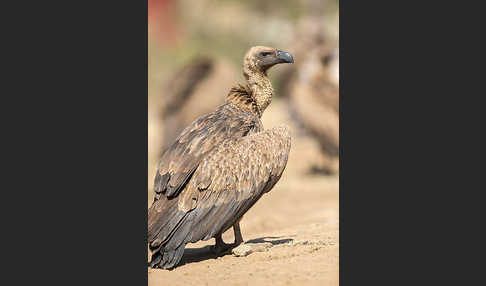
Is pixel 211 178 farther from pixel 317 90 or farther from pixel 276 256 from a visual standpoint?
pixel 317 90

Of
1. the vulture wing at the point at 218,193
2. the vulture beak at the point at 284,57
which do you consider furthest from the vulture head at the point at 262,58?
the vulture wing at the point at 218,193

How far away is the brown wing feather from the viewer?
8.11 m

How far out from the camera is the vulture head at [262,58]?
352 inches

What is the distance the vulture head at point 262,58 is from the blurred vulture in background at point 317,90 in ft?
19.7

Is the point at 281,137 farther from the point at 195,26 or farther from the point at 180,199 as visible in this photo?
the point at 195,26

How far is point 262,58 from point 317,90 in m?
6.91

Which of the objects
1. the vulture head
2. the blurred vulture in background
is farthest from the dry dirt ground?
the blurred vulture in background

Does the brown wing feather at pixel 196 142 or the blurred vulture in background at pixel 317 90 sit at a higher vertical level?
the blurred vulture in background at pixel 317 90

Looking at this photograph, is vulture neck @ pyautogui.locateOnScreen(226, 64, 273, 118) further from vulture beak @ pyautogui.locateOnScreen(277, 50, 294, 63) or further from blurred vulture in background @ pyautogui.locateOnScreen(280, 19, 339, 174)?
blurred vulture in background @ pyautogui.locateOnScreen(280, 19, 339, 174)

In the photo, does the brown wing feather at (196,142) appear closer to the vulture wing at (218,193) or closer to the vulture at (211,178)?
the vulture at (211,178)

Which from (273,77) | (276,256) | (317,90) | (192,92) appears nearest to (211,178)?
(276,256)

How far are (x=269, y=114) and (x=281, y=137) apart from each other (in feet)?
22.3

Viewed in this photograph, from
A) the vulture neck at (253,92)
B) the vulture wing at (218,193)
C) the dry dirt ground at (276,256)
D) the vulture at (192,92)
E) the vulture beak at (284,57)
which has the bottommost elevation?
the dry dirt ground at (276,256)

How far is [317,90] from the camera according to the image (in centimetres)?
1574
